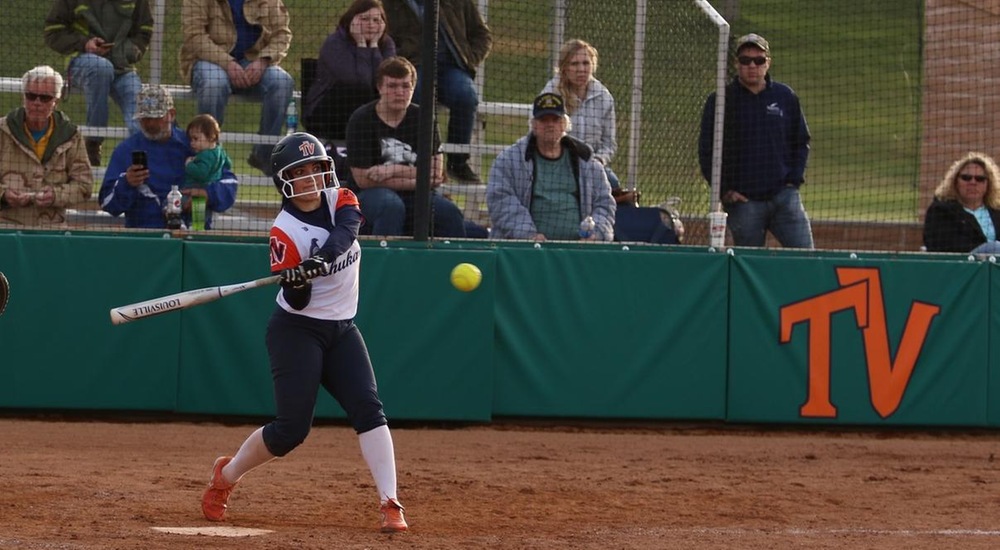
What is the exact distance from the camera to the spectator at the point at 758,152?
1055cm

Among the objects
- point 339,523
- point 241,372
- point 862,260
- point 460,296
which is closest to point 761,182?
point 862,260

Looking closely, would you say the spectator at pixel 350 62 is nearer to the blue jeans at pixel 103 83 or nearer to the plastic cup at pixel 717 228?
the blue jeans at pixel 103 83

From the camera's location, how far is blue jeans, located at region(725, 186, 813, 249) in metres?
10.6

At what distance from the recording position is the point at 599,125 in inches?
425

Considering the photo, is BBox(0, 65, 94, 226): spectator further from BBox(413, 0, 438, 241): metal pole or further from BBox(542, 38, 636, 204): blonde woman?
BBox(542, 38, 636, 204): blonde woman

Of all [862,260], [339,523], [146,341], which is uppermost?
[862,260]

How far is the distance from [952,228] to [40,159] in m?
6.89

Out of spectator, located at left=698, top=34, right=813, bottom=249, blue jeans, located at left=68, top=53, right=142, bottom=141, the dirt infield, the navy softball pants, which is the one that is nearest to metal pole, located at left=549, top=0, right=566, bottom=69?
spectator, located at left=698, top=34, right=813, bottom=249

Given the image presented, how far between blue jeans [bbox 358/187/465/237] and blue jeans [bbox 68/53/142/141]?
1968 millimetres

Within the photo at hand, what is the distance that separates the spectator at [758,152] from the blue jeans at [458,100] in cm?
182

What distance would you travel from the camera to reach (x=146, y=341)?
9.64 m

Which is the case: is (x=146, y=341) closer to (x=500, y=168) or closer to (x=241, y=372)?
(x=241, y=372)

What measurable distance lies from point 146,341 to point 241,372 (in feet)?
2.28

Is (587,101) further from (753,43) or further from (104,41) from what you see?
(104,41)
